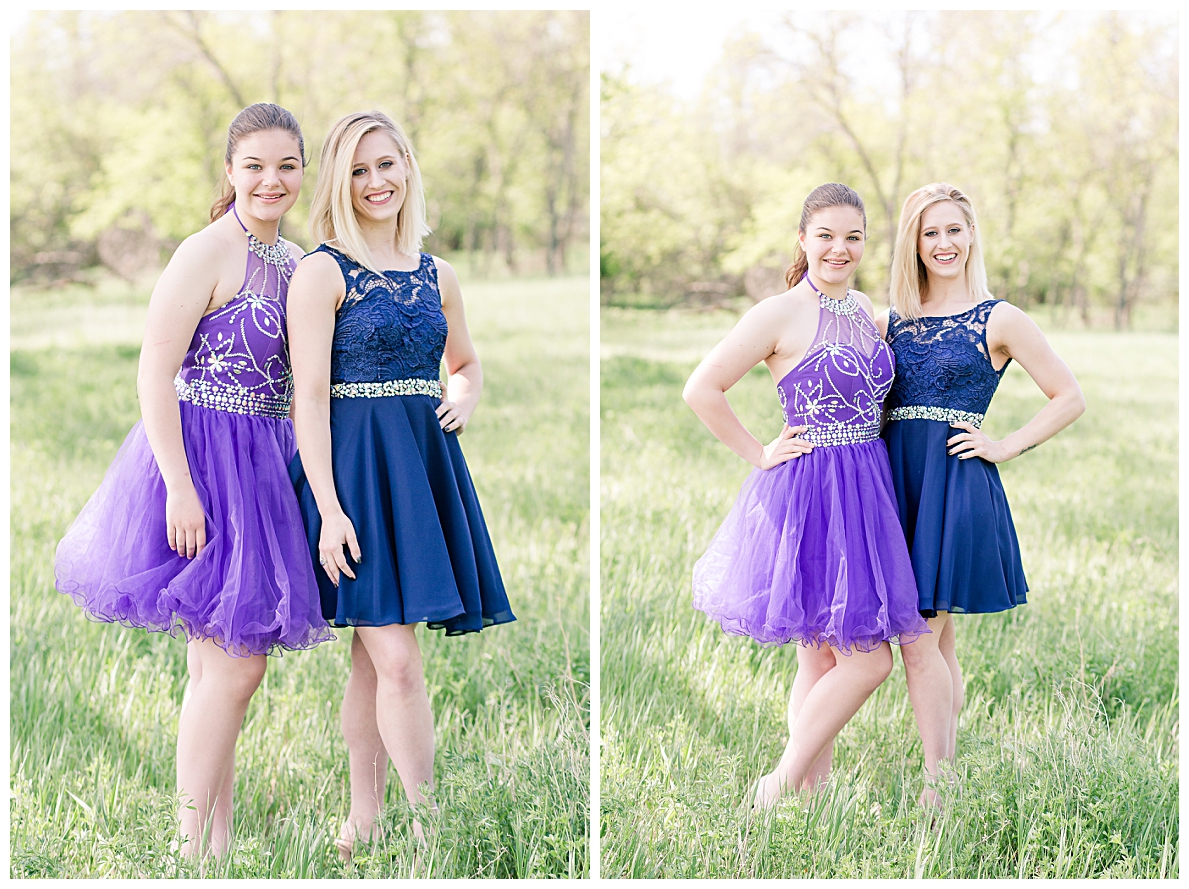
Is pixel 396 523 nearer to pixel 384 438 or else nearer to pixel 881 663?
pixel 384 438

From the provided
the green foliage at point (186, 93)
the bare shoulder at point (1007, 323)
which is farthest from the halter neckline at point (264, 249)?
the green foliage at point (186, 93)

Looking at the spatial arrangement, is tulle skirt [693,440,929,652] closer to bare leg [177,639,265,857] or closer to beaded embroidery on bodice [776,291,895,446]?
beaded embroidery on bodice [776,291,895,446]

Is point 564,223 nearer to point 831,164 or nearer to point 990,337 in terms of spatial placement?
point 831,164

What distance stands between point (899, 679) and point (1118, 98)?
18365 millimetres

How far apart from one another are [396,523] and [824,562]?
132cm

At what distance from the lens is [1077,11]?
57.4 feet

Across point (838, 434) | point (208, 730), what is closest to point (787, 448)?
point (838, 434)

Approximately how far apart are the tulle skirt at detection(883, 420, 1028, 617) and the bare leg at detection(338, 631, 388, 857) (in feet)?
5.77

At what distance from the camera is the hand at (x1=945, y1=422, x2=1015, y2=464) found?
3.16 meters

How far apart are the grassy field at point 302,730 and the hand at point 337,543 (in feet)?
2.59

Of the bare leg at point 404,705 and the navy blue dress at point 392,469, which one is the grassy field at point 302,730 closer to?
the bare leg at point 404,705

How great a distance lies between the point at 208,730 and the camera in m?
2.86

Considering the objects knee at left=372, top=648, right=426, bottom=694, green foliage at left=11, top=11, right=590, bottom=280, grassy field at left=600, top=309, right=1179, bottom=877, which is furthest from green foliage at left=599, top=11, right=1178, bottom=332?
knee at left=372, top=648, right=426, bottom=694

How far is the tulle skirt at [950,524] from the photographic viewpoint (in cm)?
311
